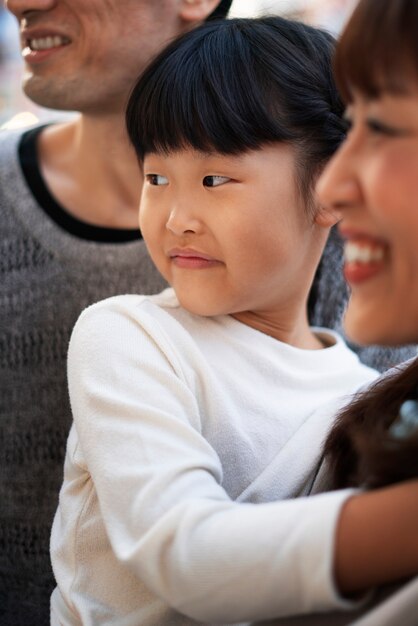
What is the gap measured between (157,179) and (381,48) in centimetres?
49

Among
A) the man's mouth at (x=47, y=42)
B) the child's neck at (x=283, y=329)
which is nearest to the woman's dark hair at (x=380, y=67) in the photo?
the child's neck at (x=283, y=329)

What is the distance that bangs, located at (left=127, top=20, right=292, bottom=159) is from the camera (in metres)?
1.26

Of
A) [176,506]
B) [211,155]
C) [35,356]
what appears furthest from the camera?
[35,356]

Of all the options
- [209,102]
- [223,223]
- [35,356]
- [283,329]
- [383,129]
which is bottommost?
[35,356]

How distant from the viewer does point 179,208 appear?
127 centimetres

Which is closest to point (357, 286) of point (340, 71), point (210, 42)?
point (340, 71)

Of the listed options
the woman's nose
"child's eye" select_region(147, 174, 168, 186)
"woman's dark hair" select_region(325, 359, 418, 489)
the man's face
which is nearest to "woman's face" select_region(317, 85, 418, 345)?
the woman's nose

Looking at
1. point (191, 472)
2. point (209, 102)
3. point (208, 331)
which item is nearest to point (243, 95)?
point (209, 102)

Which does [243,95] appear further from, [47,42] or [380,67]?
[47,42]

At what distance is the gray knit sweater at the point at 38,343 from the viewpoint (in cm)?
179

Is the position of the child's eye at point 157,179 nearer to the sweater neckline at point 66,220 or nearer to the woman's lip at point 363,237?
the woman's lip at point 363,237

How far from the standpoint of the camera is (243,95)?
50.6 inches

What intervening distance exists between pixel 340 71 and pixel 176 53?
44 cm

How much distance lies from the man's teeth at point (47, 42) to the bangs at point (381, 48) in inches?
44.0
